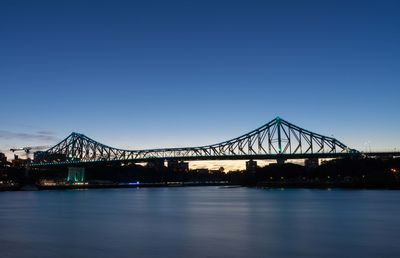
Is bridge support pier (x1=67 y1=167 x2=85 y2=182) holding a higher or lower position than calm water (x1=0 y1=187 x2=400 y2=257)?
higher

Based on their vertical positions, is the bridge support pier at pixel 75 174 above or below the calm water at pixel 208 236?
above

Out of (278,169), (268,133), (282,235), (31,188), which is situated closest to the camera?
(282,235)

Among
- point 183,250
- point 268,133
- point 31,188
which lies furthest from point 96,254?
point 31,188

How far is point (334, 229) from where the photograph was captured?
2433 cm

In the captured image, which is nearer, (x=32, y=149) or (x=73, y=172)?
(x=73, y=172)

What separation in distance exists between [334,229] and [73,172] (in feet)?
317

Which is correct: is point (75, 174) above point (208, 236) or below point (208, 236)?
above

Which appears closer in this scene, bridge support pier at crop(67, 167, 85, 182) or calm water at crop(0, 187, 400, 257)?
calm water at crop(0, 187, 400, 257)

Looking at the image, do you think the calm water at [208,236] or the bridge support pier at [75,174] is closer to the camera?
the calm water at [208,236]

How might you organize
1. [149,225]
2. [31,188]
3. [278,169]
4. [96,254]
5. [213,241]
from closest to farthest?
[96,254] → [213,241] → [149,225] → [31,188] → [278,169]

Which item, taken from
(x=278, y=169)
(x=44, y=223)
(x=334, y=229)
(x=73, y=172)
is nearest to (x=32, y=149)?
(x=73, y=172)

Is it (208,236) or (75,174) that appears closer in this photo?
(208,236)

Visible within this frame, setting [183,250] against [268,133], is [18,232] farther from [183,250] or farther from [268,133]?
[268,133]

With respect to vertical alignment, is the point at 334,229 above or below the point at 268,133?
below
